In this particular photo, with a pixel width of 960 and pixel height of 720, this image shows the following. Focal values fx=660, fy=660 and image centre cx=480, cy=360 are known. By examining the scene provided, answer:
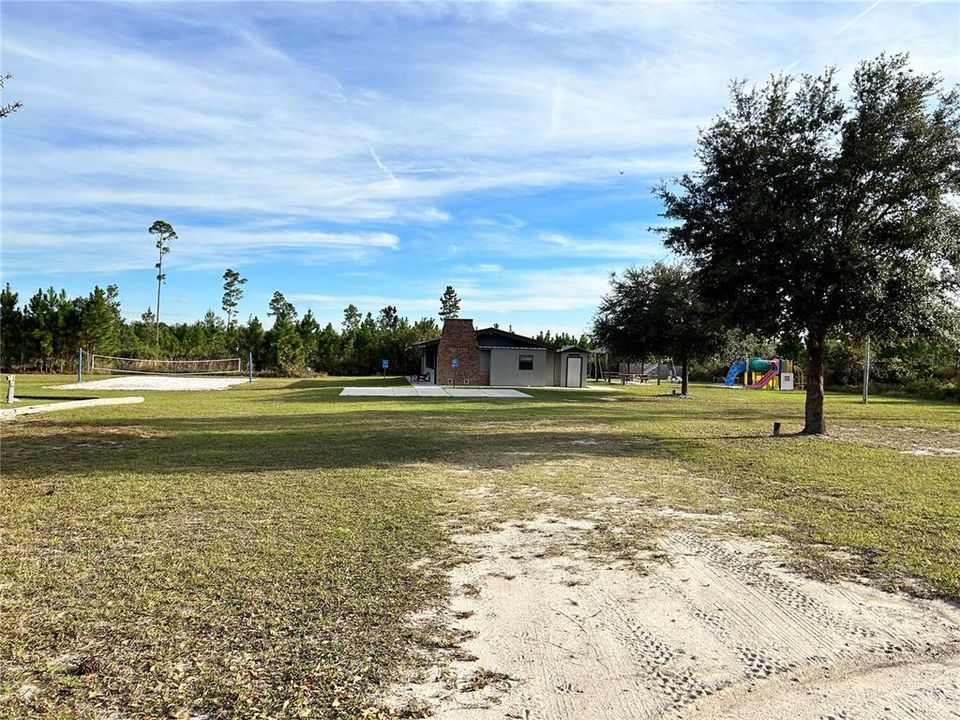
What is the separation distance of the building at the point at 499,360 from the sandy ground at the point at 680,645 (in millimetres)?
28125

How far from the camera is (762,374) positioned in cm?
4109

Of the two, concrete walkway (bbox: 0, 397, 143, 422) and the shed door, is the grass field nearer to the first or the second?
concrete walkway (bbox: 0, 397, 143, 422)

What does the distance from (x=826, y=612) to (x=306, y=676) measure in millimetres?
2899

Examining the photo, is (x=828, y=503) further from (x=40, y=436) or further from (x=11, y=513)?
(x=40, y=436)

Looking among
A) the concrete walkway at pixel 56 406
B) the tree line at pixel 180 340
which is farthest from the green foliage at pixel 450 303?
the concrete walkway at pixel 56 406

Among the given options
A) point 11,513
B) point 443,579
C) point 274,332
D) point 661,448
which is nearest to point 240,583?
point 443,579

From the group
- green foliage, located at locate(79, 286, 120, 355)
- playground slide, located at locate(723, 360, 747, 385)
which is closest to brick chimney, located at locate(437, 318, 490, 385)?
playground slide, located at locate(723, 360, 747, 385)

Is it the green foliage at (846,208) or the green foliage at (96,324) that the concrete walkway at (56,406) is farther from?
the green foliage at (96,324)

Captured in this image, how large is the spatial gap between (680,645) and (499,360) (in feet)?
101

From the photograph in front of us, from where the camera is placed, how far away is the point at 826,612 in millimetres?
3803

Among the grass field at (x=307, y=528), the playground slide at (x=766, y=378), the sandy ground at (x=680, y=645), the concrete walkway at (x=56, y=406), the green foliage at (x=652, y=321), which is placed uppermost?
the green foliage at (x=652, y=321)

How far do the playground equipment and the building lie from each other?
10.2 meters

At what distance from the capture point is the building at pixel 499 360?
3325 centimetres

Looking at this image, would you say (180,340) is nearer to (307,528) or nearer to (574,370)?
(574,370)
